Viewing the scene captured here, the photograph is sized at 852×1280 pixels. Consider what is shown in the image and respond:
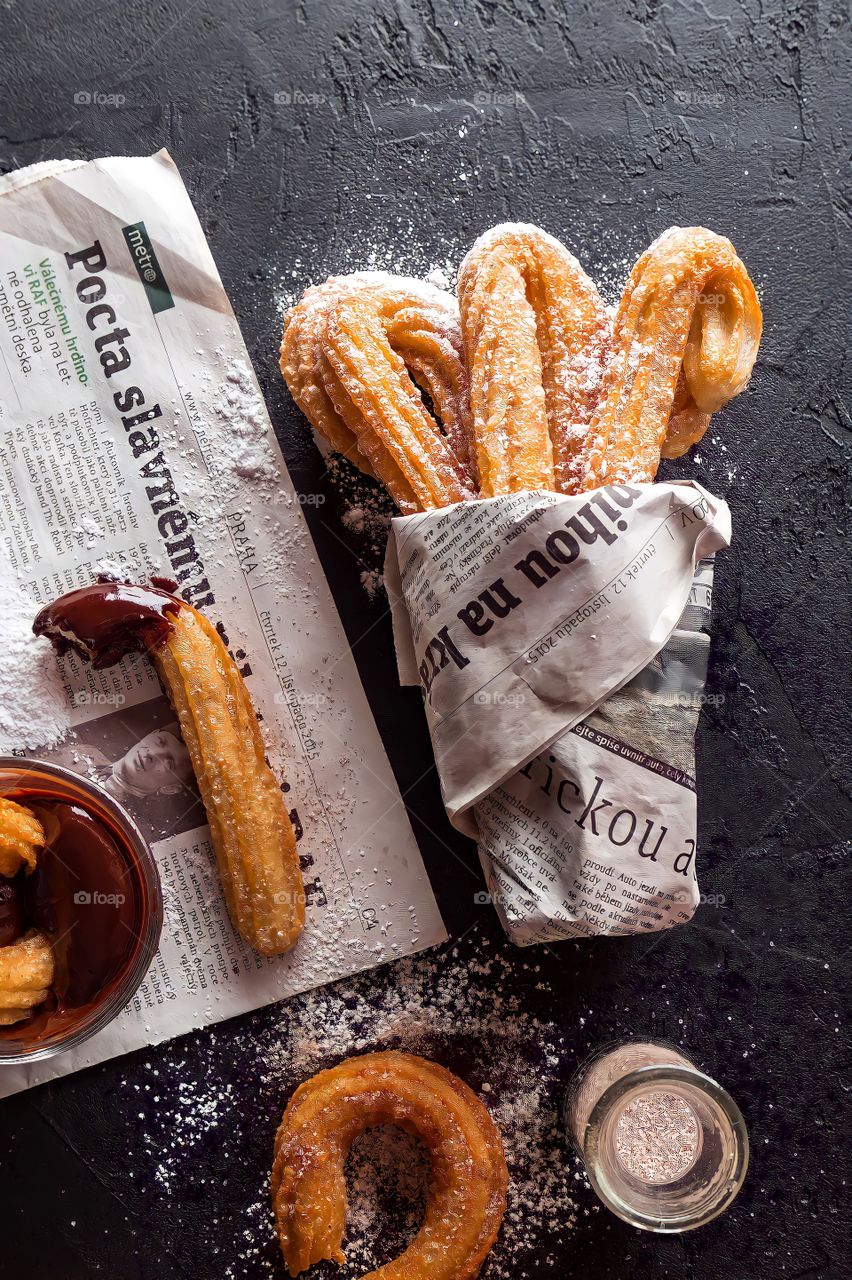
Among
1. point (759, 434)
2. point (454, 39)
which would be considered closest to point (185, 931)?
point (759, 434)

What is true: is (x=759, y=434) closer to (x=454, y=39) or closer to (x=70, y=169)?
(x=454, y=39)

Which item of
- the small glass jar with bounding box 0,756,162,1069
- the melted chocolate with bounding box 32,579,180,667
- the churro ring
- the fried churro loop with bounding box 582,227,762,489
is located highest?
the fried churro loop with bounding box 582,227,762,489

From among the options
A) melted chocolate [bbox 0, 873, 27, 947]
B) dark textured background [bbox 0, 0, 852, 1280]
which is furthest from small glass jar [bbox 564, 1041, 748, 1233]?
melted chocolate [bbox 0, 873, 27, 947]

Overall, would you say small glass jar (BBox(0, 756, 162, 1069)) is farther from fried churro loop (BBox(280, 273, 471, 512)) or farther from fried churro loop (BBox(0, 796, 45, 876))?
fried churro loop (BBox(280, 273, 471, 512))

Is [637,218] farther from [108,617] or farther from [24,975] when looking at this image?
[24,975]

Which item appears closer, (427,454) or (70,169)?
(427,454)
